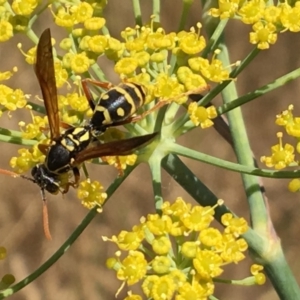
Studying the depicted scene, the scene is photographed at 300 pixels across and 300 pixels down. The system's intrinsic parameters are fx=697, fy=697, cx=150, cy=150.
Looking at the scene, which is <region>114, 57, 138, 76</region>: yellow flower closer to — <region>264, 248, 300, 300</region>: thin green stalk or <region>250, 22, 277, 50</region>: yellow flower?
<region>250, 22, 277, 50</region>: yellow flower

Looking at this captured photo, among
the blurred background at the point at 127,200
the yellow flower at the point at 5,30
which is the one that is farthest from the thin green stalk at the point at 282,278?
the blurred background at the point at 127,200

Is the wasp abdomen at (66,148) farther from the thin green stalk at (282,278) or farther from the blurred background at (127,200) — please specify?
the blurred background at (127,200)

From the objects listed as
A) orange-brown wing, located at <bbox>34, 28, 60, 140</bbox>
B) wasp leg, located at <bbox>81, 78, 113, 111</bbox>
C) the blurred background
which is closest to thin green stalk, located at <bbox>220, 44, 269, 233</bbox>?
wasp leg, located at <bbox>81, 78, 113, 111</bbox>

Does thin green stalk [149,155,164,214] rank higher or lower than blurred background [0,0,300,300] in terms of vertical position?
lower

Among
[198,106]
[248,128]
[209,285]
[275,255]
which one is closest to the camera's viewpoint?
[209,285]

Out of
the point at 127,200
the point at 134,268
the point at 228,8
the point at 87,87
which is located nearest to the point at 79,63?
the point at 87,87

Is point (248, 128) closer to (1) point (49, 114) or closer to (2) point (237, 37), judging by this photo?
(2) point (237, 37)

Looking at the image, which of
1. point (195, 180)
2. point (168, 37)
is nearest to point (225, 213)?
point (195, 180)

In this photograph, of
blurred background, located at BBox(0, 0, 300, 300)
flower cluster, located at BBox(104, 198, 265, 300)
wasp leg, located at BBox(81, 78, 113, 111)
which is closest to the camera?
flower cluster, located at BBox(104, 198, 265, 300)
